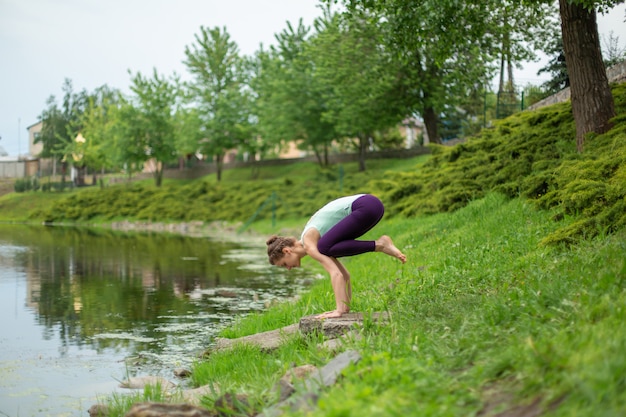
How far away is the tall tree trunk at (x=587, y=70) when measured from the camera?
13.4 metres

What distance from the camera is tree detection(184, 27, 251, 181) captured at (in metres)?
63.3

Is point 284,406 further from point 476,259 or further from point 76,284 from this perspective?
point 76,284

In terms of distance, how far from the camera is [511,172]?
15.1m

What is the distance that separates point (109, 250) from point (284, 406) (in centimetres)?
2354

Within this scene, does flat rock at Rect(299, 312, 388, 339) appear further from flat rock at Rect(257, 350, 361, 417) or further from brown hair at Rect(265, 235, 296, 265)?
flat rock at Rect(257, 350, 361, 417)

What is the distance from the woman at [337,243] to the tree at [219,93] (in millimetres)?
53390

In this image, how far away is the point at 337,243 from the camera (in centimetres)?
799

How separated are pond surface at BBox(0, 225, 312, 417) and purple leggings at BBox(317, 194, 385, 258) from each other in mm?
2332

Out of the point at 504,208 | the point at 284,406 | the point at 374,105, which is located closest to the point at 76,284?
the point at 504,208

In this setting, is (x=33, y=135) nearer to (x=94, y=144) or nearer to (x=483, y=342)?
(x=94, y=144)

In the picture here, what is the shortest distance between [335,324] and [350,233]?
1.06 metres

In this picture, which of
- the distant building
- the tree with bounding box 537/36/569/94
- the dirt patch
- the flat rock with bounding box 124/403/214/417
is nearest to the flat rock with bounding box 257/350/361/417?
the flat rock with bounding box 124/403/214/417

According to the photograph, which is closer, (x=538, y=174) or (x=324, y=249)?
(x=324, y=249)

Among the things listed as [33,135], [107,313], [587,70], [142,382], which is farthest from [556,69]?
[33,135]
